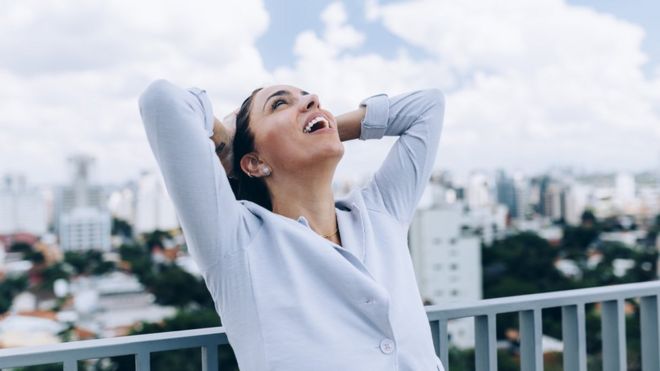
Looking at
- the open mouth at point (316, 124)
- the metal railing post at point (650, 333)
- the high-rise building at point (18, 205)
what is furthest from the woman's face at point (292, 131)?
the high-rise building at point (18, 205)

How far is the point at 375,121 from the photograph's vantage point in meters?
1.40

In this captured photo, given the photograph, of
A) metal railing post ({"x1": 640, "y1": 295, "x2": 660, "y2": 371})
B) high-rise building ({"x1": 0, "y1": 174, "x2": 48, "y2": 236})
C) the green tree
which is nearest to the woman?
metal railing post ({"x1": 640, "y1": 295, "x2": 660, "y2": 371})

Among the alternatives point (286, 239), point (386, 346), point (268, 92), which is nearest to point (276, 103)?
point (268, 92)

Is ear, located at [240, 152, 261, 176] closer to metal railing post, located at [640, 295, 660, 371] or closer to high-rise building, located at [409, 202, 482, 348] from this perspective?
metal railing post, located at [640, 295, 660, 371]

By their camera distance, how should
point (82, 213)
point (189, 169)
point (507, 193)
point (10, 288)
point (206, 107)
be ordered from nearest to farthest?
1. point (189, 169)
2. point (206, 107)
3. point (10, 288)
4. point (82, 213)
5. point (507, 193)

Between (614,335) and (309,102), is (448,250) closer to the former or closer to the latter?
(614,335)

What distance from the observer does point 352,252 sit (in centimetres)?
110

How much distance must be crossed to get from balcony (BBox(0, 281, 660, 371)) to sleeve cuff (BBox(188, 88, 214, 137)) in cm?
40

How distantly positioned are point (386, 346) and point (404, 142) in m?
0.54

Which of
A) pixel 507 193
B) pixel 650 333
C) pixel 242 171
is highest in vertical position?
pixel 242 171

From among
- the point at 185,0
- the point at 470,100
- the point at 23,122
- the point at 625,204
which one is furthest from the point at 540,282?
the point at 23,122

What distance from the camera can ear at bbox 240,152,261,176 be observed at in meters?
1.18

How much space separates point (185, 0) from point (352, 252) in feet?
72.2

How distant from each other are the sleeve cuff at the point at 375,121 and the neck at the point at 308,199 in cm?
28
